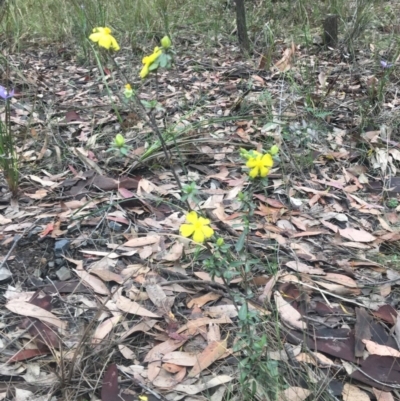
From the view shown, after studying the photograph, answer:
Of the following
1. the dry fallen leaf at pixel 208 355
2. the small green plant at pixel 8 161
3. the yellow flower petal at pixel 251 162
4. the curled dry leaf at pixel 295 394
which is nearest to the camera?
the yellow flower petal at pixel 251 162

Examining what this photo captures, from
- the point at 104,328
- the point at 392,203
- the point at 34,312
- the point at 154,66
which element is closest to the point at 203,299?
Answer: the point at 104,328

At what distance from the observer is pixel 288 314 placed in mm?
1459

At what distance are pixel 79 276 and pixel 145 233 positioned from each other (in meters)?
0.31

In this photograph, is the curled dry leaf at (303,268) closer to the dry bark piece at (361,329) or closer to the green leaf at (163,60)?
the dry bark piece at (361,329)

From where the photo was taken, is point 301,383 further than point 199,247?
No

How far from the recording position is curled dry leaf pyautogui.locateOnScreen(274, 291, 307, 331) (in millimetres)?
1433

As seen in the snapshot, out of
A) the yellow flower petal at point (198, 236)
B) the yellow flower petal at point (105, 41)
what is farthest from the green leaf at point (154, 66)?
the yellow flower petal at point (198, 236)

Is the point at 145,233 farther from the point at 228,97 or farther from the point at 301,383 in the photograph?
the point at 228,97

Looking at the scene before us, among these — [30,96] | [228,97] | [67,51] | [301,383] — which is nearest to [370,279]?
[301,383]

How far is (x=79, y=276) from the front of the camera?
1610mm

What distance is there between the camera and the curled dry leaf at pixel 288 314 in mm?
1433

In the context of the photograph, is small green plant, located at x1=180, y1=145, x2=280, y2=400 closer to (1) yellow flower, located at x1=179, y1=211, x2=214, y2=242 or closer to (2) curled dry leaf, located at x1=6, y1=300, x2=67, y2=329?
(1) yellow flower, located at x1=179, y1=211, x2=214, y2=242

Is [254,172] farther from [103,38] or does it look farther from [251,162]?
[103,38]

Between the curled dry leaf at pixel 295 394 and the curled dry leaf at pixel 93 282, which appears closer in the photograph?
the curled dry leaf at pixel 295 394
